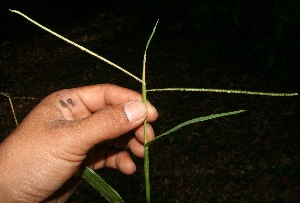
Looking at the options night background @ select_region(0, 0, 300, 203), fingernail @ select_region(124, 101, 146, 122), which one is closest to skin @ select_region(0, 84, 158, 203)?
fingernail @ select_region(124, 101, 146, 122)

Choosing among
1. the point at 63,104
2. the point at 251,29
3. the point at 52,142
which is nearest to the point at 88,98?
the point at 63,104

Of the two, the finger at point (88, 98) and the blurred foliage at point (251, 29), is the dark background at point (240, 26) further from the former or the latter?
the finger at point (88, 98)

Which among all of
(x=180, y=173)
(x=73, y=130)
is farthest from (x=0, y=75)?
(x=73, y=130)

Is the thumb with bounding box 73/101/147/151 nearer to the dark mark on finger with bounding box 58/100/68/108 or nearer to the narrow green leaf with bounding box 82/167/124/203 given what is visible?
the narrow green leaf with bounding box 82/167/124/203

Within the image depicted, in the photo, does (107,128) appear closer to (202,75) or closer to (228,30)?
(202,75)

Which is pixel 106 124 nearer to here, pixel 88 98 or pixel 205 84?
pixel 88 98

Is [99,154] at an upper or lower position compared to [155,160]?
upper
